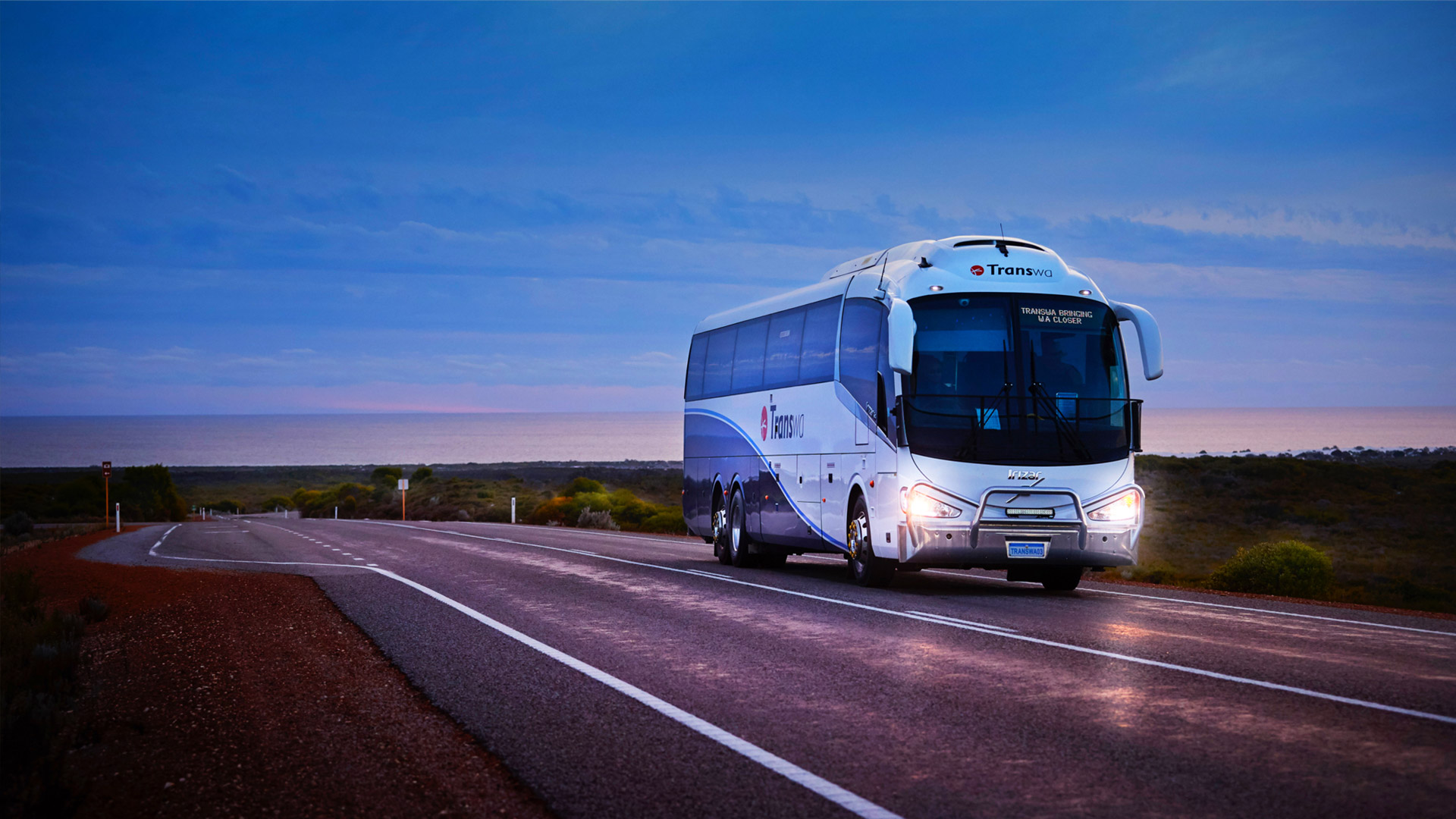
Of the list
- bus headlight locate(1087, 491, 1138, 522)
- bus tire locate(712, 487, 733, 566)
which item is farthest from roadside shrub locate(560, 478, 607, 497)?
bus headlight locate(1087, 491, 1138, 522)

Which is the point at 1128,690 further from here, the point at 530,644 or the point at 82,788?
the point at 82,788

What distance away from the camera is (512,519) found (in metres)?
50.9

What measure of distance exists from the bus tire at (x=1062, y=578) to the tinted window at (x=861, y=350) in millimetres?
3313

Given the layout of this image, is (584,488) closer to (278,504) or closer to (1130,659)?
(1130,659)

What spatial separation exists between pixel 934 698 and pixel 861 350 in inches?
348

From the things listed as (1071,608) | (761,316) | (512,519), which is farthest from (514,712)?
(512,519)

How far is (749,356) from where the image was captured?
20.8 meters

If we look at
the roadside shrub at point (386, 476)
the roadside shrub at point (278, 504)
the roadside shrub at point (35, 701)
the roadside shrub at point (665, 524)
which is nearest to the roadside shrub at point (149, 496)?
the roadside shrub at point (278, 504)

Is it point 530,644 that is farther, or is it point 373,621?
point 373,621

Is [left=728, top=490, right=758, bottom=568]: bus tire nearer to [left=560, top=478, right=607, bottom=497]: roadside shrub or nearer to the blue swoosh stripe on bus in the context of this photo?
the blue swoosh stripe on bus

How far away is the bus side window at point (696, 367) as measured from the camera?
23469 millimetres

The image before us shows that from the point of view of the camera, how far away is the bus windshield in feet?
47.3

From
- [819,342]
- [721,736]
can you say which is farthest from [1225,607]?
[721,736]

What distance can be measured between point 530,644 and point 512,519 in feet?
135
